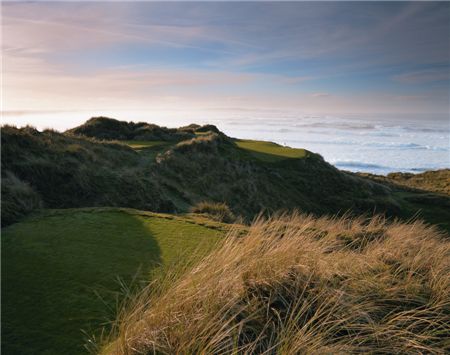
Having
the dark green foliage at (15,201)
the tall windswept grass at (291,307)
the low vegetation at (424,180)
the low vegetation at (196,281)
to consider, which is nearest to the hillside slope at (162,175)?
the dark green foliage at (15,201)

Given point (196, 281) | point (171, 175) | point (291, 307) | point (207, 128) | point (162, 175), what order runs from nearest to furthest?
point (196, 281) → point (291, 307) → point (162, 175) → point (171, 175) → point (207, 128)

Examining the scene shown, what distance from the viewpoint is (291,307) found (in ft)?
11.7

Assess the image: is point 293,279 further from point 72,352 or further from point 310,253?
point 72,352

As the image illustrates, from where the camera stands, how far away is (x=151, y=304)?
3.21m

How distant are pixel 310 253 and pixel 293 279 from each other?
573 millimetres

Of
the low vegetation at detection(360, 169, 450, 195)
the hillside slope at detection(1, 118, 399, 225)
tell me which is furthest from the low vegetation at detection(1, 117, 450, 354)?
the low vegetation at detection(360, 169, 450, 195)

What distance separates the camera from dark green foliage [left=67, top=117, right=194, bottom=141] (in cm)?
3253

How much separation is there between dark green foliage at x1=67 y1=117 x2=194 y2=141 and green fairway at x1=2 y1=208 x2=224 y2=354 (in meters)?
25.9

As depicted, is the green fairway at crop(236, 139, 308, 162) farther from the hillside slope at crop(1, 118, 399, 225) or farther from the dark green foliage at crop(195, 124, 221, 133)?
the dark green foliage at crop(195, 124, 221, 133)

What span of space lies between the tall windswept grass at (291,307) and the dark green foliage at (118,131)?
29.8m

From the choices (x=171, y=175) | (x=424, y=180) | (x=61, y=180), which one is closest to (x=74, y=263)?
(x=61, y=180)

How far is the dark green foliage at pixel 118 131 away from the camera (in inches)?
1281

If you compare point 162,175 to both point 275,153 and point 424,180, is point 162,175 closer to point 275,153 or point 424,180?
point 275,153

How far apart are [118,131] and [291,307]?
3315 centimetres
